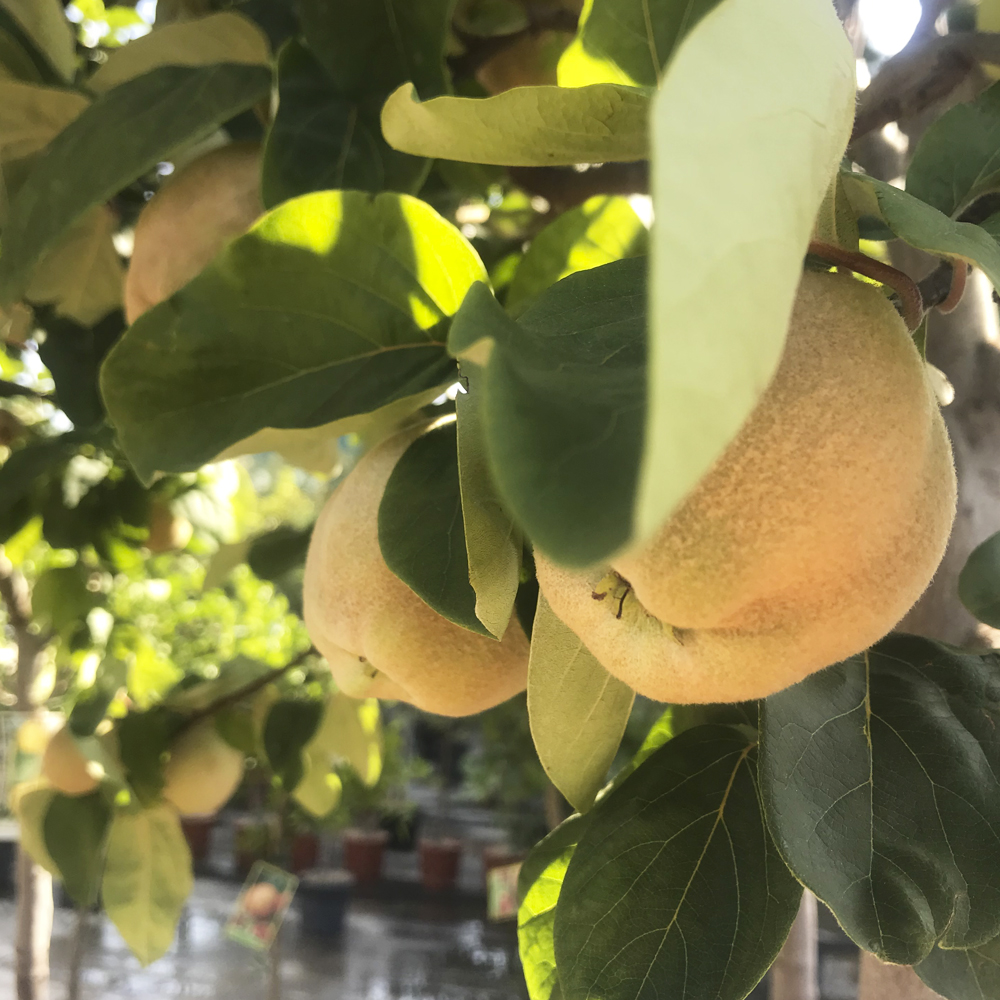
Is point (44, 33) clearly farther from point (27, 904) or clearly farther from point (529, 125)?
point (27, 904)

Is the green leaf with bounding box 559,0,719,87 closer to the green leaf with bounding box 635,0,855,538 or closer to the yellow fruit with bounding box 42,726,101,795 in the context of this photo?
the green leaf with bounding box 635,0,855,538

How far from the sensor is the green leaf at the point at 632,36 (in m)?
0.28

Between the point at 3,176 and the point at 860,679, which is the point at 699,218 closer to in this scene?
the point at 860,679

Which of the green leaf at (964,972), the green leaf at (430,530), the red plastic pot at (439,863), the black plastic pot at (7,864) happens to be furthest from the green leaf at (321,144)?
the black plastic pot at (7,864)

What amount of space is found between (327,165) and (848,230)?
8.7 inches

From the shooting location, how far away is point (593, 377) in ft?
0.54

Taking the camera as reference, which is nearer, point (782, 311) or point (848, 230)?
point (782, 311)

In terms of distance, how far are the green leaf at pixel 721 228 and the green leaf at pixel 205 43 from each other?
35 centimetres

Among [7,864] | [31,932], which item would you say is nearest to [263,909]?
[31,932]

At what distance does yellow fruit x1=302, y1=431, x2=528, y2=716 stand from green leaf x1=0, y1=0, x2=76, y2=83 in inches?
11.7

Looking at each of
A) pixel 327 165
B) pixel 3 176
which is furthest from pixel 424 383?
pixel 3 176

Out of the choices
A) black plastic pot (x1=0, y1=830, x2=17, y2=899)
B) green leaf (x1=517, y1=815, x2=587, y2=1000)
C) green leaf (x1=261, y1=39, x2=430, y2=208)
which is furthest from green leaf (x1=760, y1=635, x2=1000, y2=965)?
black plastic pot (x1=0, y1=830, x2=17, y2=899)

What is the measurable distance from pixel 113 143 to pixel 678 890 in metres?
0.36

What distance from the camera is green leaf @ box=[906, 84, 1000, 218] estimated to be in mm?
286
